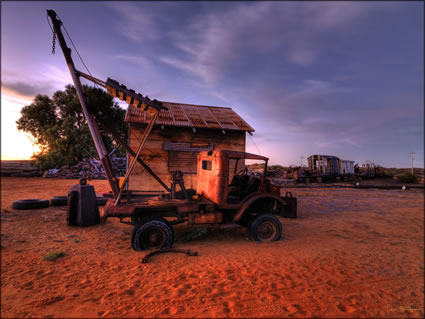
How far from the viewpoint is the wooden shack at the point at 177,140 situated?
10.4 m

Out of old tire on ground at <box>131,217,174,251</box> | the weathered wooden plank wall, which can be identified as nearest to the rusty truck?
old tire on ground at <box>131,217,174,251</box>

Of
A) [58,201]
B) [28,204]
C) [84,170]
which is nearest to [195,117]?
[58,201]

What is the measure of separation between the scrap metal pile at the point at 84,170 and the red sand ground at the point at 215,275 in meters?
16.1

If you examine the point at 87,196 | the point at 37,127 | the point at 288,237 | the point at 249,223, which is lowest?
the point at 288,237

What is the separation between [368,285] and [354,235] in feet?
11.8

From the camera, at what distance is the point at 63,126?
75.7ft

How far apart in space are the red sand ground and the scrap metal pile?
1611 cm

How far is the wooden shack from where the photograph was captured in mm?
10375

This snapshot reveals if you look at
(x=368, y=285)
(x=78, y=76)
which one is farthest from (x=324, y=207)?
(x=78, y=76)

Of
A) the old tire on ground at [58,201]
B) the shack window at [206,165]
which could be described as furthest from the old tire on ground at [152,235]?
the old tire on ground at [58,201]

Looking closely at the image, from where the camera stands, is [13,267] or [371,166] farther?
[371,166]

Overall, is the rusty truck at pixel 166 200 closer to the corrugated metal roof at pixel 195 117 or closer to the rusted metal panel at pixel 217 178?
the rusted metal panel at pixel 217 178

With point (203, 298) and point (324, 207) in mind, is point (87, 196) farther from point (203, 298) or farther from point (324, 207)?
point (324, 207)

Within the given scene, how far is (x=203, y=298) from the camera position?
10.8 feet
